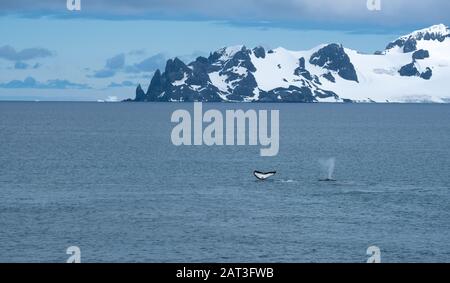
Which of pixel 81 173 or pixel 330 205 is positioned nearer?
pixel 330 205

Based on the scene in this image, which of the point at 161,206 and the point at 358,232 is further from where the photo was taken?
the point at 161,206

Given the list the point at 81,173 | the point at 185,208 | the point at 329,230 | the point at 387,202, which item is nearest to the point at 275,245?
the point at 329,230

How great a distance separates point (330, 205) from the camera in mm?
88375

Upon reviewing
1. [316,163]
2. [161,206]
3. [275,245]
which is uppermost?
[316,163]

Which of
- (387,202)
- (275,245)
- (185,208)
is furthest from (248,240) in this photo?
(387,202)

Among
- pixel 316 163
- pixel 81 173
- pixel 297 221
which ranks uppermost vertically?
pixel 316 163

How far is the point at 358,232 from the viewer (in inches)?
2844

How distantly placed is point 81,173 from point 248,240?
59002 mm

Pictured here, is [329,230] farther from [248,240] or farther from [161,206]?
[161,206]
